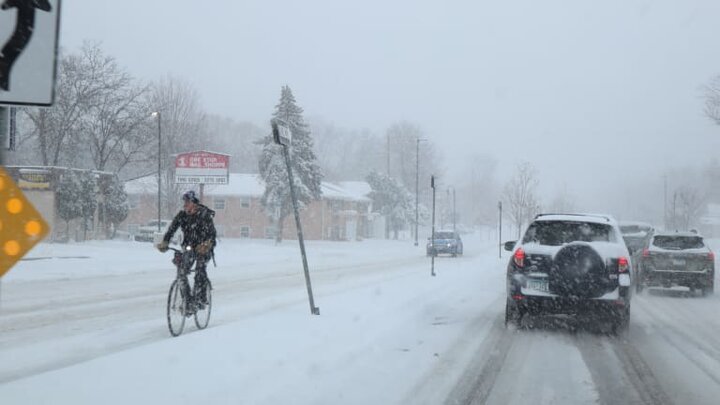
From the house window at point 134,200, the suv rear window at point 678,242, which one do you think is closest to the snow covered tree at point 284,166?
the house window at point 134,200

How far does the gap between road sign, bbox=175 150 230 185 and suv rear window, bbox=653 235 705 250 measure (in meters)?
24.1

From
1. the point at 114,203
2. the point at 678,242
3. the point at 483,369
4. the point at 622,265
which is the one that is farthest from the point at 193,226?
the point at 114,203

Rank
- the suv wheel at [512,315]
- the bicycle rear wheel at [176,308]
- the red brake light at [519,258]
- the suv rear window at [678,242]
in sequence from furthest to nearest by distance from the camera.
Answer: the suv rear window at [678,242] → the suv wheel at [512,315] → the red brake light at [519,258] → the bicycle rear wheel at [176,308]

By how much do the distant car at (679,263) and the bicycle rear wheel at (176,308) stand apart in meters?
12.3

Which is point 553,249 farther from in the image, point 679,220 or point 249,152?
point 249,152

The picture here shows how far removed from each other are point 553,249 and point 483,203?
4114 inches

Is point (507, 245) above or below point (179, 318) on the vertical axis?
above

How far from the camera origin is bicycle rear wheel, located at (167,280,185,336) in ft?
26.4

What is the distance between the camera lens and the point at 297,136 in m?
45.8

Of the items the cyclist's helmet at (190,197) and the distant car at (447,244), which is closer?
the cyclist's helmet at (190,197)

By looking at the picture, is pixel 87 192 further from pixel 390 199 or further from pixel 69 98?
pixel 390 199

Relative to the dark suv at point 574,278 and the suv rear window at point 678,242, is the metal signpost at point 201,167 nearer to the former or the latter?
the suv rear window at point 678,242

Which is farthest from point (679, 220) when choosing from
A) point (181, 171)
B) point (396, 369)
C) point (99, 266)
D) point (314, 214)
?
point (396, 369)

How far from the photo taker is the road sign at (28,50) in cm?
347
